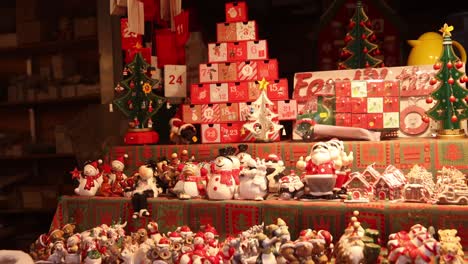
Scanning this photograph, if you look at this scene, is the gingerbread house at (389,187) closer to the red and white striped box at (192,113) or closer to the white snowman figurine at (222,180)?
the white snowman figurine at (222,180)

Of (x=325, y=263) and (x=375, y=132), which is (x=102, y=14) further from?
(x=325, y=263)

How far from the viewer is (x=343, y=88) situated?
2811mm

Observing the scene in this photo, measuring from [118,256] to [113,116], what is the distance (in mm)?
1528

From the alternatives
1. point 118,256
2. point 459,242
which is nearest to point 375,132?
point 459,242

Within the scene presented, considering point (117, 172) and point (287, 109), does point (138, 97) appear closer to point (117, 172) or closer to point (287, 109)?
point (117, 172)

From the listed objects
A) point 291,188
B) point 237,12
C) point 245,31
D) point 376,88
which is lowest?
point 291,188

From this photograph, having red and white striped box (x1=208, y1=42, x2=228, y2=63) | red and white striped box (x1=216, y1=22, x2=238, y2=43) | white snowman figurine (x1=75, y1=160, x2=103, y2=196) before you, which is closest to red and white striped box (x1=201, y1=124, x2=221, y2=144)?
red and white striped box (x1=208, y1=42, x2=228, y2=63)

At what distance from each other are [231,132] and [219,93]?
23 centimetres

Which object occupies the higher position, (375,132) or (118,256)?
(375,132)

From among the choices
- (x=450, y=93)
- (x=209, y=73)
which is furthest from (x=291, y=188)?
(x=209, y=73)

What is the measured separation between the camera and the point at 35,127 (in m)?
4.49

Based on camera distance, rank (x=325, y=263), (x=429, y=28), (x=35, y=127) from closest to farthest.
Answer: (x=325, y=263) → (x=429, y=28) → (x=35, y=127)

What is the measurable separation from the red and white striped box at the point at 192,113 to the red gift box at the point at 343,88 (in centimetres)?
78

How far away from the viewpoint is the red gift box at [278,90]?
300cm
